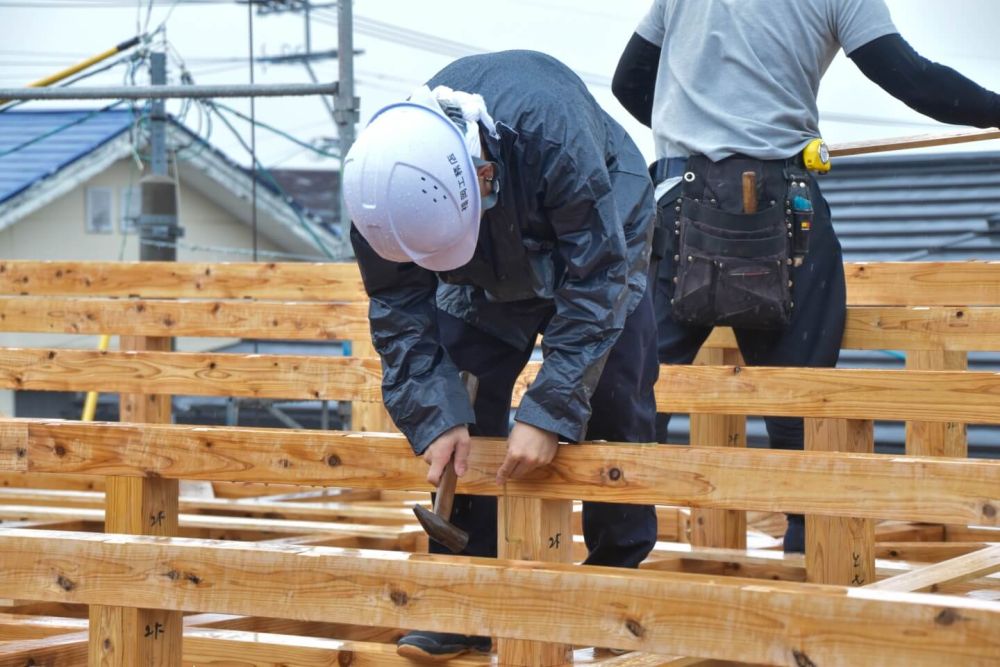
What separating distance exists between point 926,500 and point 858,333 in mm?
1887

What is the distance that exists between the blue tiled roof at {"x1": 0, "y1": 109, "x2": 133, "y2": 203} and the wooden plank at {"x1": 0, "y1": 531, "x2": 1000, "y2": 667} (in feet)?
41.8

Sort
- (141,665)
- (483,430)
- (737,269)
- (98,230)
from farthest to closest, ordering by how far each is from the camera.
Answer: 1. (98,230)
2. (737,269)
3. (483,430)
4. (141,665)

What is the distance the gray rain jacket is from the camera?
267 cm

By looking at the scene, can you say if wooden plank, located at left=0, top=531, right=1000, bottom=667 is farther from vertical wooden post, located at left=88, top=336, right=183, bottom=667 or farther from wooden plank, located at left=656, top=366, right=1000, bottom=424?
wooden plank, located at left=656, top=366, right=1000, bottom=424

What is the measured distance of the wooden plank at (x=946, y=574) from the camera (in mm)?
2830

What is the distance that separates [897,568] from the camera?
377 centimetres

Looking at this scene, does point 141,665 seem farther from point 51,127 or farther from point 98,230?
point 98,230

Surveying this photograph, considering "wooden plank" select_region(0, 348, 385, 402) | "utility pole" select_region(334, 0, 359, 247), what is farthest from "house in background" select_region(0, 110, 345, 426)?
"wooden plank" select_region(0, 348, 385, 402)

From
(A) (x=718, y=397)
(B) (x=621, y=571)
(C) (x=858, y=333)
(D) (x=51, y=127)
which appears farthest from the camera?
(D) (x=51, y=127)

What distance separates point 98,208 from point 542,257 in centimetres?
1613

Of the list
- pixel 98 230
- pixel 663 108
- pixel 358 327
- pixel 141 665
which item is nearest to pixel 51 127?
pixel 98 230

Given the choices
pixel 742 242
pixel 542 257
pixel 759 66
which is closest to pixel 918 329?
pixel 742 242

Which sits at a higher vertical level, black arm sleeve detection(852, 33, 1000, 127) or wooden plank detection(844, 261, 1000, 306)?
black arm sleeve detection(852, 33, 1000, 127)

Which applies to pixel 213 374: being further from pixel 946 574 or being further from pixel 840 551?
pixel 946 574
